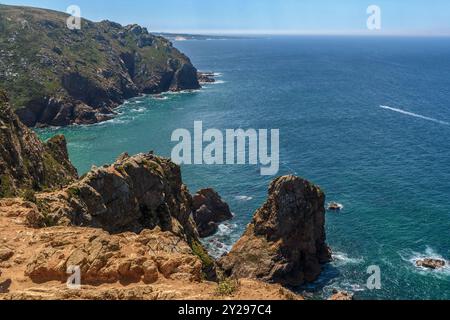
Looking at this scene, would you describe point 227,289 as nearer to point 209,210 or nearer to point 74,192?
point 74,192

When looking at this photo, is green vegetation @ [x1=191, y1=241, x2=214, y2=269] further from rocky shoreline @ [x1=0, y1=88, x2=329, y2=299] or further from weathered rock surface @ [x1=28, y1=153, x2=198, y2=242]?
weathered rock surface @ [x1=28, y1=153, x2=198, y2=242]

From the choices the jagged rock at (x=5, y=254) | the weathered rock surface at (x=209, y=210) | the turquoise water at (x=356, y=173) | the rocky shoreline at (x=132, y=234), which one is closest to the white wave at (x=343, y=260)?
the turquoise water at (x=356, y=173)

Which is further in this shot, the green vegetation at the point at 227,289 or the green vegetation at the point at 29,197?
the green vegetation at the point at 29,197

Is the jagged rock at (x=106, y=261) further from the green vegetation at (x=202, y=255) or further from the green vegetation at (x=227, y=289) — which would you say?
the green vegetation at (x=202, y=255)

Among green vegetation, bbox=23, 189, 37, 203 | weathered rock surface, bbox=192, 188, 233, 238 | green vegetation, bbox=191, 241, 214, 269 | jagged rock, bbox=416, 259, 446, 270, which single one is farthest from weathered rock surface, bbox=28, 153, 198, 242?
jagged rock, bbox=416, 259, 446, 270

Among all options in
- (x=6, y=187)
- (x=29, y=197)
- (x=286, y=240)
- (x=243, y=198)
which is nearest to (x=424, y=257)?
(x=286, y=240)

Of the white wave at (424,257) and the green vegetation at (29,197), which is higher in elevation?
the green vegetation at (29,197)
